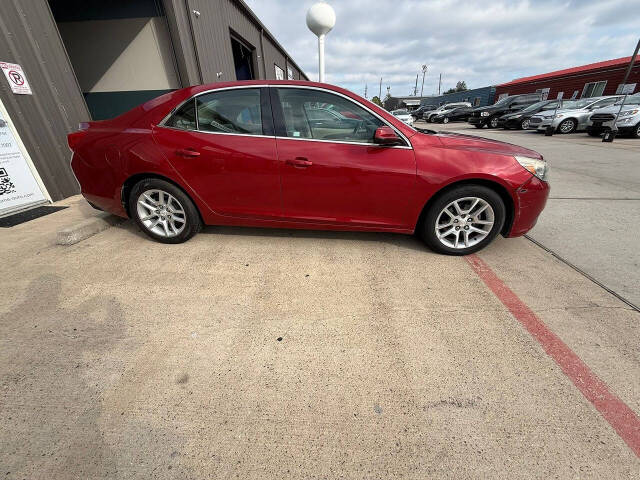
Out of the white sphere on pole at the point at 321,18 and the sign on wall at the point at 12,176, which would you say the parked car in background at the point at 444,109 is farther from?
the sign on wall at the point at 12,176

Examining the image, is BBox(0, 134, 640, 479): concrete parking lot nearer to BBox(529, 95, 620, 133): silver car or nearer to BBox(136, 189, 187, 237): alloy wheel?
BBox(136, 189, 187, 237): alloy wheel

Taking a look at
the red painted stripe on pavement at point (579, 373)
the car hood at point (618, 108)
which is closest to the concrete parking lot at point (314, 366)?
the red painted stripe on pavement at point (579, 373)

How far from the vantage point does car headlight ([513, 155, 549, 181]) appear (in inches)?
103

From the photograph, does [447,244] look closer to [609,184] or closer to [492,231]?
[492,231]

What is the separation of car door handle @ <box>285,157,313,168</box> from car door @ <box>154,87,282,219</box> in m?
0.14

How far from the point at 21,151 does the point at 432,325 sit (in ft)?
18.1

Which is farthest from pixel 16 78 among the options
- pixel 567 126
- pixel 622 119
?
pixel 567 126

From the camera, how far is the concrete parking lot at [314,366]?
1283mm

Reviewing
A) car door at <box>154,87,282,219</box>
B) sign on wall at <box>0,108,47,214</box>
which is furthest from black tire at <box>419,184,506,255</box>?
sign on wall at <box>0,108,47,214</box>

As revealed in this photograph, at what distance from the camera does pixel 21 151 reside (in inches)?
153

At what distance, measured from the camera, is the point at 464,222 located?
9.05 feet

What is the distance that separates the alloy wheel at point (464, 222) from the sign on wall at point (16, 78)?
5.47 m

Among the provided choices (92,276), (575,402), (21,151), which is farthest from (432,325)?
(21,151)

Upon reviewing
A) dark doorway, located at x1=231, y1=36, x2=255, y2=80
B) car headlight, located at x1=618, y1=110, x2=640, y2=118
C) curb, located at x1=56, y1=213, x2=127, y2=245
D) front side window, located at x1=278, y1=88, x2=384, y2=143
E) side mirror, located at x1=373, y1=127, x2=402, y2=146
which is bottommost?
curb, located at x1=56, y1=213, x2=127, y2=245
